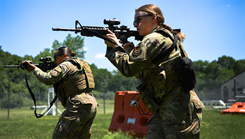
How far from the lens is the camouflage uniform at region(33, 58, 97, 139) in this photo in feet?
14.0

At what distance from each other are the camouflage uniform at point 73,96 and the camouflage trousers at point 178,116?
6.64ft

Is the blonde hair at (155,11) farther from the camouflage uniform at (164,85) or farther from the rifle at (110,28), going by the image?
the rifle at (110,28)

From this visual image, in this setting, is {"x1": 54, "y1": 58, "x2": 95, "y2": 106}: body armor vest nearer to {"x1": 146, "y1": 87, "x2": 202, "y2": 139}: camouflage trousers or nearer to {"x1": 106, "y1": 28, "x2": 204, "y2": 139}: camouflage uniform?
{"x1": 106, "y1": 28, "x2": 204, "y2": 139}: camouflage uniform

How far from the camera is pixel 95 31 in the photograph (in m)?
3.01

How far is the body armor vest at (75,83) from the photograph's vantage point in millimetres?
4633

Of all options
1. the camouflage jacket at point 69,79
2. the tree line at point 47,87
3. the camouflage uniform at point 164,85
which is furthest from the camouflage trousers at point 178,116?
the tree line at point 47,87

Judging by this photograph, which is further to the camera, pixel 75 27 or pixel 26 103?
pixel 26 103

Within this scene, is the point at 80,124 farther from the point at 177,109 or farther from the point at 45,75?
the point at 177,109

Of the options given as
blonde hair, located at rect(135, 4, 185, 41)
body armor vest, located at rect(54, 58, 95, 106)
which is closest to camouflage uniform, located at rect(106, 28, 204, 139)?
blonde hair, located at rect(135, 4, 185, 41)

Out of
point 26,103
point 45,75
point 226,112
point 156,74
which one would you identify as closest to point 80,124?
point 45,75

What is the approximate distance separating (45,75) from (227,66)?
107m

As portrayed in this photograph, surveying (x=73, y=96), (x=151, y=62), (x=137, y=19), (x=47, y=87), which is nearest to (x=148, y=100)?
(x=151, y=62)

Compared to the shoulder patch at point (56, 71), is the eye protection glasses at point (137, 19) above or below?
above

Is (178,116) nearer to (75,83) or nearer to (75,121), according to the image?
(75,121)
